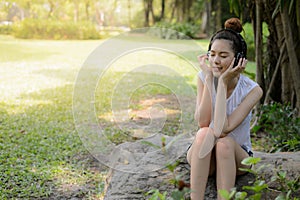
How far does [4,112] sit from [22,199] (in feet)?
9.76

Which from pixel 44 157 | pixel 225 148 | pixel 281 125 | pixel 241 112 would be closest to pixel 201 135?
pixel 225 148

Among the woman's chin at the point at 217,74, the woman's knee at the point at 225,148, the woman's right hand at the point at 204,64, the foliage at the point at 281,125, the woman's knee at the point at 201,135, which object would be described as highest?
the woman's right hand at the point at 204,64

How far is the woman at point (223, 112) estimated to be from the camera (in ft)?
7.41

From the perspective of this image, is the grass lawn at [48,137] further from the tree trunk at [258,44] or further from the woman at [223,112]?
the tree trunk at [258,44]

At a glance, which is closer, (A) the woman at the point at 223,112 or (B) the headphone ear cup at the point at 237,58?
(A) the woman at the point at 223,112

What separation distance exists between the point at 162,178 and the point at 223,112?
58 centimetres

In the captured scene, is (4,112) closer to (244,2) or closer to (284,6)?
(244,2)

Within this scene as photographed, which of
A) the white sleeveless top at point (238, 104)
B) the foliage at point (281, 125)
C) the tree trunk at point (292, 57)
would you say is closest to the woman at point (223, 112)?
the white sleeveless top at point (238, 104)

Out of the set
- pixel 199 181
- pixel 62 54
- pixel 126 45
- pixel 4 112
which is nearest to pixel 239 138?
pixel 199 181

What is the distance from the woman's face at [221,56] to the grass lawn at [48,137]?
0.71 ft

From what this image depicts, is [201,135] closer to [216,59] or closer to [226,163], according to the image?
[226,163]

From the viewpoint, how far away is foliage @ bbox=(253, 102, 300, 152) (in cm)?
388

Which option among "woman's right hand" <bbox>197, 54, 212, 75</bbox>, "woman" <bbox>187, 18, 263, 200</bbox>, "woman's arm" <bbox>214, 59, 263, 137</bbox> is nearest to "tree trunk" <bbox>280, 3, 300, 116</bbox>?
"woman" <bbox>187, 18, 263, 200</bbox>

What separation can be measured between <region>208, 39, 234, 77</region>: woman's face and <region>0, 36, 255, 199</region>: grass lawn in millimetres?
217
